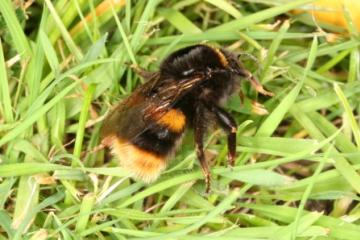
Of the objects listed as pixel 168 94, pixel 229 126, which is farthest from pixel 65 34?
pixel 229 126

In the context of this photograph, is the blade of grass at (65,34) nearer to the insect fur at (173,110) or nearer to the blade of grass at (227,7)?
the insect fur at (173,110)

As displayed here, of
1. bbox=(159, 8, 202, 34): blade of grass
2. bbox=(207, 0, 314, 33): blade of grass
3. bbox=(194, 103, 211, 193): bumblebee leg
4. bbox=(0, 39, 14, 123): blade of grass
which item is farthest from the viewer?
bbox=(159, 8, 202, 34): blade of grass

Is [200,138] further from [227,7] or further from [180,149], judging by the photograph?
[227,7]

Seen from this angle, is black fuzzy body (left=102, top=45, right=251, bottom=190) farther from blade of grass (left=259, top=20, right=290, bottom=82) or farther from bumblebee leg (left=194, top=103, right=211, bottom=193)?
blade of grass (left=259, top=20, right=290, bottom=82)

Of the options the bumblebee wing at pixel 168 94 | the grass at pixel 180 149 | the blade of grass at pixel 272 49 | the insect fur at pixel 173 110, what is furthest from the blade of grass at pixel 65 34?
the blade of grass at pixel 272 49

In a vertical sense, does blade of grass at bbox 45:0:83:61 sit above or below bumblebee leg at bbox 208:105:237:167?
above

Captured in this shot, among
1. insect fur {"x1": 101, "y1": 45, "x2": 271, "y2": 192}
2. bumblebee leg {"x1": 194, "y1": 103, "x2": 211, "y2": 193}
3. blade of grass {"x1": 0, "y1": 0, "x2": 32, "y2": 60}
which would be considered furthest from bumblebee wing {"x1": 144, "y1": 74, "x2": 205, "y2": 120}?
→ blade of grass {"x1": 0, "y1": 0, "x2": 32, "y2": 60}
